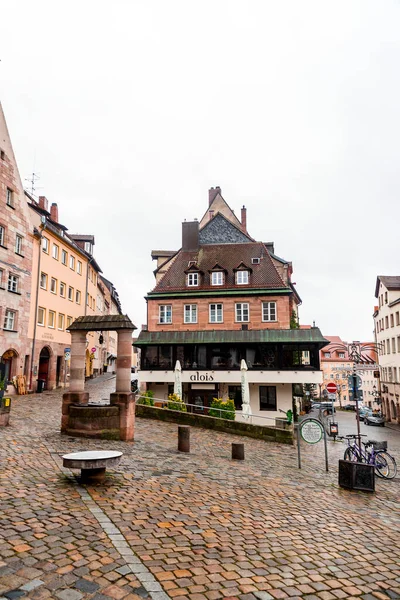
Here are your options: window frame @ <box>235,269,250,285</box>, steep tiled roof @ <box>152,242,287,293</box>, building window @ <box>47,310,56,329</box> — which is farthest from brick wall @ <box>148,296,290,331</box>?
building window @ <box>47,310,56,329</box>

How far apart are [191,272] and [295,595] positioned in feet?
103

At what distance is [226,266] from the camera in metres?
36.2

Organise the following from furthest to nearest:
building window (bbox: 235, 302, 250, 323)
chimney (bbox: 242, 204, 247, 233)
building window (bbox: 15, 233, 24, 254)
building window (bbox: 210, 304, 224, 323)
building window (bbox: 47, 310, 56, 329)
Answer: chimney (bbox: 242, 204, 247, 233) → building window (bbox: 47, 310, 56, 329) → building window (bbox: 210, 304, 224, 323) → building window (bbox: 235, 302, 250, 323) → building window (bbox: 15, 233, 24, 254)

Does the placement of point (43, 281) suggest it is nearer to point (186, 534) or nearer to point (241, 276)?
point (241, 276)

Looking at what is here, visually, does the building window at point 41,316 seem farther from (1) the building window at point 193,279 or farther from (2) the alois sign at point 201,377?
(2) the alois sign at point 201,377

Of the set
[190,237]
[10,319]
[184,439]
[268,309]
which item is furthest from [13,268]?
Result: [184,439]

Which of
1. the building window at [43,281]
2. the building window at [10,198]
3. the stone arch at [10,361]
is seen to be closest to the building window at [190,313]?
the building window at [43,281]

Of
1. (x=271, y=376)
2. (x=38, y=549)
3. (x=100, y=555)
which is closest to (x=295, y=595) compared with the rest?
(x=100, y=555)

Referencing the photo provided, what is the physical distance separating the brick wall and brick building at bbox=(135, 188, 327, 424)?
78 millimetres

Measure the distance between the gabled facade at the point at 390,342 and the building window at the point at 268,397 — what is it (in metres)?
21.0

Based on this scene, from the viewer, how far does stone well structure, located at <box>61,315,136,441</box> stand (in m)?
13.9

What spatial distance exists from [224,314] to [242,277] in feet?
11.4

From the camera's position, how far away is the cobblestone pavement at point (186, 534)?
15.6ft

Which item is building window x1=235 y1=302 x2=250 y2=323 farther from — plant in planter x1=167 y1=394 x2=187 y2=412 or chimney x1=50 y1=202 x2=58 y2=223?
chimney x1=50 y1=202 x2=58 y2=223
